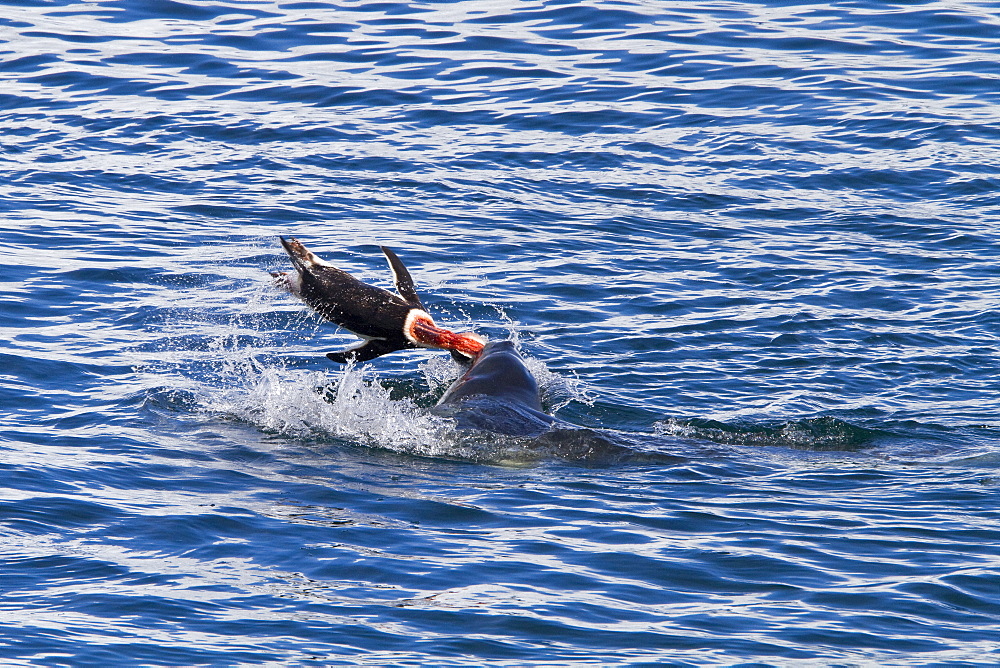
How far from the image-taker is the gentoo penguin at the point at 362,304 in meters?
9.03

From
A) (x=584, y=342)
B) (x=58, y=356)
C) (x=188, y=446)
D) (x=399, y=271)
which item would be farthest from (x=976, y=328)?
(x=58, y=356)

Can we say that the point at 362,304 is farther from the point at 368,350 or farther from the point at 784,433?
the point at 784,433

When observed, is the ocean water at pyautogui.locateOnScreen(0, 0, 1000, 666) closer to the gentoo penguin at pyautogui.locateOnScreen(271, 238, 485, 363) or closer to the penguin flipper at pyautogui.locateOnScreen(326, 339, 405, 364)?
the penguin flipper at pyautogui.locateOnScreen(326, 339, 405, 364)

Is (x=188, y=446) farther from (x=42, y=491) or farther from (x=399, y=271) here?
(x=399, y=271)

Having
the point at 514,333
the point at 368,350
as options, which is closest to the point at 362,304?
the point at 368,350

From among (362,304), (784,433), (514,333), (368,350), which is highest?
(362,304)

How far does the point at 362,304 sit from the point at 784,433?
304 centimetres

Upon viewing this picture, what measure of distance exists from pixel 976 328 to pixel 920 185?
411 centimetres

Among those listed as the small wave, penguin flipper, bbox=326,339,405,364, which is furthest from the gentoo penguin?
the small wave

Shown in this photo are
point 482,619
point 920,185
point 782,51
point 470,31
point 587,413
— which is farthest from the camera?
point 470,31

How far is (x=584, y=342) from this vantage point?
11891mm

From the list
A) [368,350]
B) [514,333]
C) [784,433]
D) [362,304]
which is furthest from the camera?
[514,333]

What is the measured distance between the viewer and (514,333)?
1198 cm

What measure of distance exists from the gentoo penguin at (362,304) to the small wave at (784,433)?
6.11 ft
